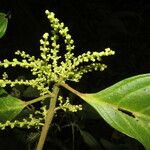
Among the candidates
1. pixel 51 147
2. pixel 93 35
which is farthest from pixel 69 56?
pixel 93 35

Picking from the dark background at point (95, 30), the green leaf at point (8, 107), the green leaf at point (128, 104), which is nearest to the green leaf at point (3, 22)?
the green leaf at point (8, 107)

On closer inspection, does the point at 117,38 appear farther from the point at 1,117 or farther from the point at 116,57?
the point at 1,117

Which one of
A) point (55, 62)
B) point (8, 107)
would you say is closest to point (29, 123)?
point (8, 107)

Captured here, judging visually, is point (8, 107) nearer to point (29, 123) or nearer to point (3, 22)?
point (29, 123)

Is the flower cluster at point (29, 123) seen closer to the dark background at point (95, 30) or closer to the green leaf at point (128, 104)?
the green leaf at point (128, 104)

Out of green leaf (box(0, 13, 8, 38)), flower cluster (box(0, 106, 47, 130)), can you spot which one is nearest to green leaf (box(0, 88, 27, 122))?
flower cluster (box(0, 106, 47, 130))

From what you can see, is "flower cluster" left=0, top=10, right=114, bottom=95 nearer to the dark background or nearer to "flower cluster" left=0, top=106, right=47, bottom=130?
"flower cluster" left=0, top=106, right=47, bottom=130
